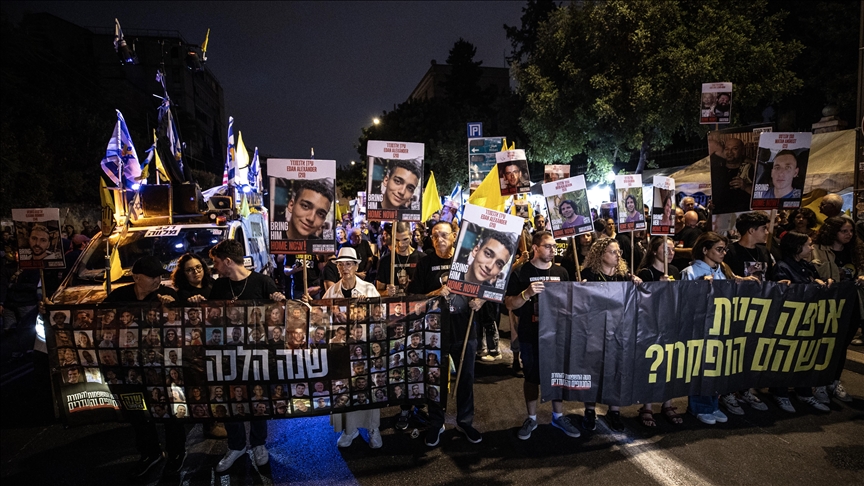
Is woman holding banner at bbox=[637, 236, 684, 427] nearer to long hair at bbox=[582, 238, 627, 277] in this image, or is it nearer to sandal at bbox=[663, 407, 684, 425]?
sandal at bbox=[663, 407, 684, 425]

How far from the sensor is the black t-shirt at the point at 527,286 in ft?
15.5

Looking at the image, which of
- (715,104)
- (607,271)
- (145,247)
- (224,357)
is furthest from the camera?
(715,104)

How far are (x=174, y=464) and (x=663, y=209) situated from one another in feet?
18.9

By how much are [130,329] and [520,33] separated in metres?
32.7

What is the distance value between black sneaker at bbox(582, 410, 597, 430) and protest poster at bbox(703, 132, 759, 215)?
3.12m

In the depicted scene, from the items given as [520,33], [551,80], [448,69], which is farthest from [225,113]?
[551,80]

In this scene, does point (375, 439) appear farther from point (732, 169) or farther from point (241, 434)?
point (732, 169)

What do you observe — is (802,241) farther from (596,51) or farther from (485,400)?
(596,51)

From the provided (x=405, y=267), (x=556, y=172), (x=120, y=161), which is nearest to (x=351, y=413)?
(x=405, y=267)

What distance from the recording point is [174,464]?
14.0ft

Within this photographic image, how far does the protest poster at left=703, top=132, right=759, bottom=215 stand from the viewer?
19.1 feet

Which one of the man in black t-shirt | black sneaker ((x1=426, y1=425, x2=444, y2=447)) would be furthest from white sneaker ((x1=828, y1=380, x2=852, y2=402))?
black sneaker ((x1=426, y1=425, x2=444, y2=447))

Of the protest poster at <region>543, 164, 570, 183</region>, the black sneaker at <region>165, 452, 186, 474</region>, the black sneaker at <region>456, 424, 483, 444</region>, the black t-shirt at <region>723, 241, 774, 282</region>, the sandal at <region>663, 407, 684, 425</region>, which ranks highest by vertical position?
the protest poster at <region>543, 164, 570, 183</region>

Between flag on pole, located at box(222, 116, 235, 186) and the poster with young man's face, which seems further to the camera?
flag on pole, located at box(222, 116, 235, 186)
